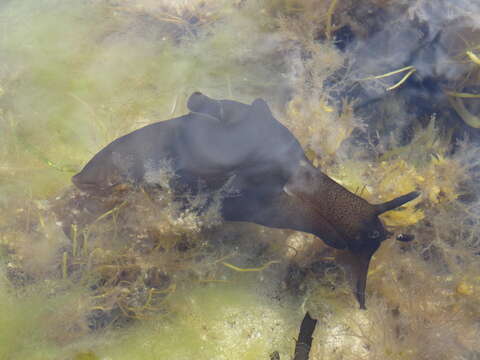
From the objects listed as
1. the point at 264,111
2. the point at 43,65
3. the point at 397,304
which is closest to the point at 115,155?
the point at 264,111

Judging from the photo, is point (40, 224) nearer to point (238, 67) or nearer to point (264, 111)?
point (264, 111)

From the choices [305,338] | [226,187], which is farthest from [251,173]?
[305,338]

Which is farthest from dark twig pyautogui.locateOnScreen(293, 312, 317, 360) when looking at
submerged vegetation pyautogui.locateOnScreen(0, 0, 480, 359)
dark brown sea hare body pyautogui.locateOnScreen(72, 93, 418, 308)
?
dark brown sea hare body pyautogui.locateOnScreen(72, 93, 418, 308)

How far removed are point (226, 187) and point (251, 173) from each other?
24 centimetres

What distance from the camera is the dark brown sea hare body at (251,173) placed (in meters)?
2.78

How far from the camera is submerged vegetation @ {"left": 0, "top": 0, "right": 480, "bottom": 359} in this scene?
9.12ft

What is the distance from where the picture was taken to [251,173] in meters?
2.84

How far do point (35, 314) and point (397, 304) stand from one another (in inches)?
120

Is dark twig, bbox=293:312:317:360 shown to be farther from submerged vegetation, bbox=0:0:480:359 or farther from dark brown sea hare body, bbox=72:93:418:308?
dark brown sea hare body, bbox=72:93:418:308

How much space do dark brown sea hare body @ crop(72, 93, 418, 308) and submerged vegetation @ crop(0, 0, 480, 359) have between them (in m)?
0.17

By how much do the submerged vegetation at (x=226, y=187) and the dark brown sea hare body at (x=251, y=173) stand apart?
170 mm

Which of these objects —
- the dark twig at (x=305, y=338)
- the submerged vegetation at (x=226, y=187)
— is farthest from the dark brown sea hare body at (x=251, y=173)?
the dark twig at (x=305, y=338)

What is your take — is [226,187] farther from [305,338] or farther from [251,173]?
[305,338]

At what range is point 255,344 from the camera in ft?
9.00
